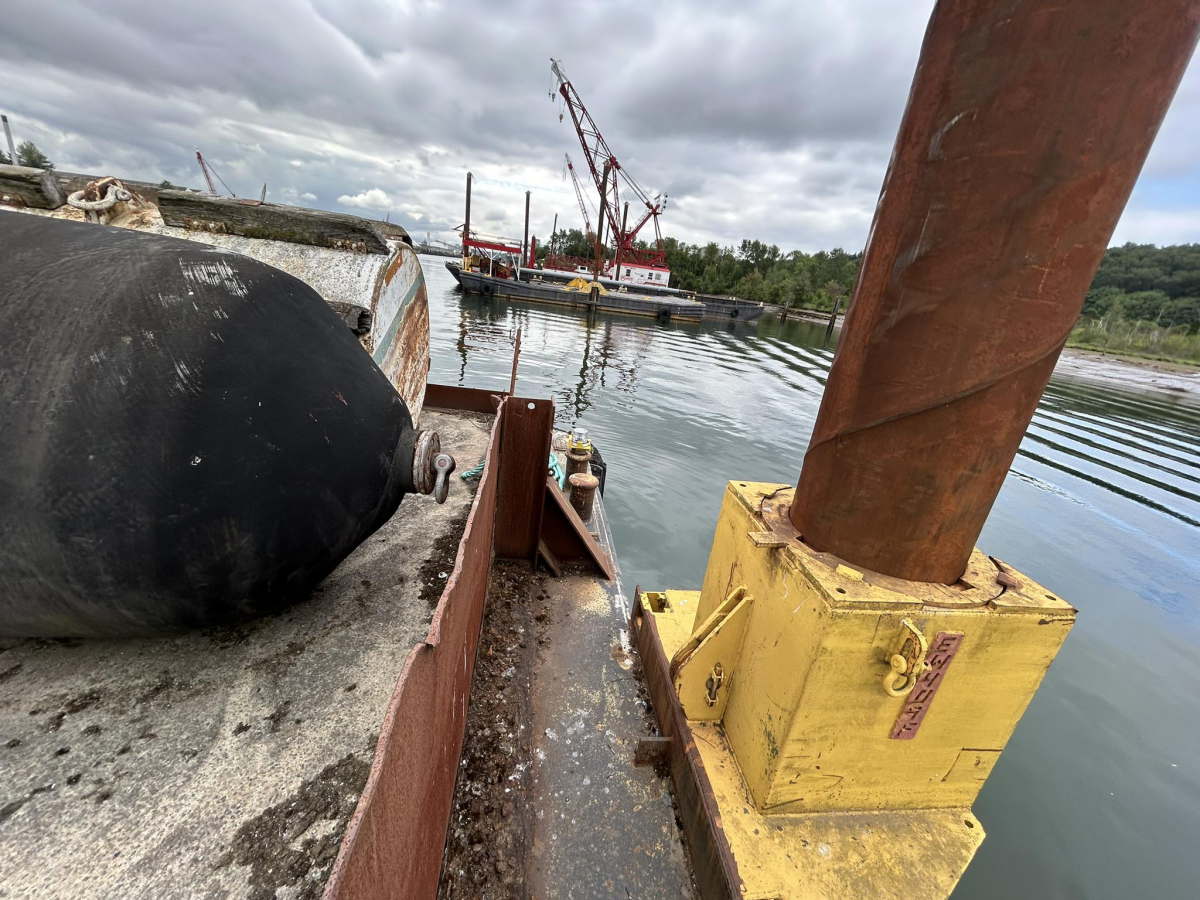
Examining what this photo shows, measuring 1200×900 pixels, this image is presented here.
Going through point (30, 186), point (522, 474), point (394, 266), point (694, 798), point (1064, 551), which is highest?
point (30, 186)

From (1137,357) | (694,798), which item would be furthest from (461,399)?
(1137,357)

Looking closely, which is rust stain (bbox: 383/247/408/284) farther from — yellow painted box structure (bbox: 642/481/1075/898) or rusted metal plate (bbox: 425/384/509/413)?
yellow painted box structure (bbox: 642/481/1075/898)

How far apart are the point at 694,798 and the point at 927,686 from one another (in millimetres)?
870

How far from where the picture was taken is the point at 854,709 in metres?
1.51

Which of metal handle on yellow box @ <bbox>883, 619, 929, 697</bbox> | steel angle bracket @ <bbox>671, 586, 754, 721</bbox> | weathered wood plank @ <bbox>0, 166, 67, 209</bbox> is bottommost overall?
steel angle bracket @ <bbox>671, 586, 754, 721</bbox>

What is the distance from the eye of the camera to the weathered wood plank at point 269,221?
383cm

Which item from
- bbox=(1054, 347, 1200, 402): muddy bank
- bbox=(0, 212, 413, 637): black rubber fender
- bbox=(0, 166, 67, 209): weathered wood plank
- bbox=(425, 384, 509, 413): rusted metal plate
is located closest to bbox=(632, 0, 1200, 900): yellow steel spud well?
bbox=(0, 212, 413, 637): black rubber fender

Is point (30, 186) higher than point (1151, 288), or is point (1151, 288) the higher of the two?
point (1151, 288)

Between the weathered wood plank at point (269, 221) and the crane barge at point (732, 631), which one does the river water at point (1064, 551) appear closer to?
the weathered wood plank at point (269, 221)

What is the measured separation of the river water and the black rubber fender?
2.29m

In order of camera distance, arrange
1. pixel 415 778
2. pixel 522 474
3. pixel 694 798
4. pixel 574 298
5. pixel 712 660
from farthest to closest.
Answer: pixel 574 298
pixel 522 474
pixel 712 660
pixel 694 798
pixel 415 778

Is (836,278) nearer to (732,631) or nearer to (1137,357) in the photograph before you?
(1137,357)

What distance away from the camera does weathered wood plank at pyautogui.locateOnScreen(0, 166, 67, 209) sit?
347 cm

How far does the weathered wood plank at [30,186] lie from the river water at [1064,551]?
3483 millimetres
